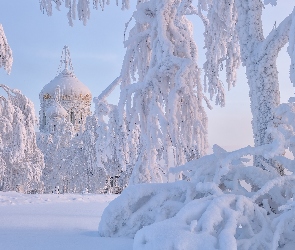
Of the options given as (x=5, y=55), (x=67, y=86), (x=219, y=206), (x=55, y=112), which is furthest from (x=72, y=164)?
(x=219, y=206)

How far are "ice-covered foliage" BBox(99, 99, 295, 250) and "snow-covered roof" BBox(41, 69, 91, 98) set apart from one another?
44.5 metres

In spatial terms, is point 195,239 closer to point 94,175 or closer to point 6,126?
point 6,126

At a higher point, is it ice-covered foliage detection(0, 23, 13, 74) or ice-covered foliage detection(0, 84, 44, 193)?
ice-covered foliage detection(0, 23, 13, 74)

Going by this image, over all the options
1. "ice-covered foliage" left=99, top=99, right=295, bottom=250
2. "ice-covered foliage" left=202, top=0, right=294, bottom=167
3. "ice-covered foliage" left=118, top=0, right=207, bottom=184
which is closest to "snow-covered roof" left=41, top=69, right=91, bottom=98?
"ice-covered foliage" left=118, top=0, right=207, bottom=184

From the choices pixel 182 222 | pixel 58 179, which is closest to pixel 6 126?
pixel 182 222

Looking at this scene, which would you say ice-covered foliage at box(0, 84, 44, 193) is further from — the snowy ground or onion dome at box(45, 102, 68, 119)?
onion dome at box(45, 102, 68, 119)

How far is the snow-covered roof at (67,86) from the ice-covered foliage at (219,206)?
44.5 m

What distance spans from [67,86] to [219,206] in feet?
153

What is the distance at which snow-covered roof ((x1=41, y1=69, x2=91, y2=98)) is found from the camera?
158ft

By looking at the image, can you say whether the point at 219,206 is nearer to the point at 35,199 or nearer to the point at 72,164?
the point at 35,199

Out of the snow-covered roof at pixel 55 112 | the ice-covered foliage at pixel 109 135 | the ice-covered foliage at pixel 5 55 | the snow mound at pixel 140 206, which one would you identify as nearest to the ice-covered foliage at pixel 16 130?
the ice-covered foliage at pixel 5 55

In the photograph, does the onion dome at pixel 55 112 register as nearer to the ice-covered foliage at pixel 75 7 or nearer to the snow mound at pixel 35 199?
the snow mound at pixel 35 199

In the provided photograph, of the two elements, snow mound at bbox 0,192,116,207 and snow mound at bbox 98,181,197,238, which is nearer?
snow mound at bbox 98,181,197,238

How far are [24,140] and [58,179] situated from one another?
16.1m
